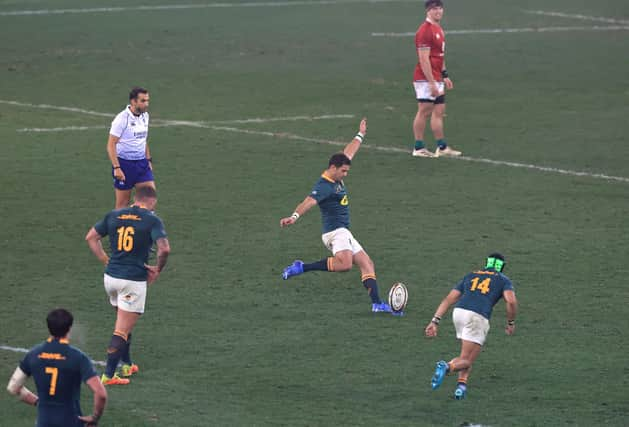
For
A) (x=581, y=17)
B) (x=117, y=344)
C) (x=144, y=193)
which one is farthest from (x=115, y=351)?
(x=581, y=17)

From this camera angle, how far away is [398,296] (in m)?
16.2

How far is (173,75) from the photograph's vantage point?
3192 centimetres

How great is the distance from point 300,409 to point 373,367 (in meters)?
1.53

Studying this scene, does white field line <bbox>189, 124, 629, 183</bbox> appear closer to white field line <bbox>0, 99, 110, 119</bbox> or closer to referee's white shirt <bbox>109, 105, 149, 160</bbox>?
white field line <bbox>0, 99, 110, 119</bbox>

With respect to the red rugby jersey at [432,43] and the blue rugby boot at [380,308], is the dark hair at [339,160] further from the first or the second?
the red rugby jersey at [432,43]

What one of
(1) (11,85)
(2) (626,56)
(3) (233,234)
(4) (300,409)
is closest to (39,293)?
(3) (233,234)

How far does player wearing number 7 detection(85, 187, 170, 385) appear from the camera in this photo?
1362cm

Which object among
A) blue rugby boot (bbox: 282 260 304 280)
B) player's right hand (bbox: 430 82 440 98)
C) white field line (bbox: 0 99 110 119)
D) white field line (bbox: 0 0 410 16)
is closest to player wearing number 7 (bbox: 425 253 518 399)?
blue rugby boot (bbox: 282 260 304 280)

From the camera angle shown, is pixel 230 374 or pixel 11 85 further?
pixel 11 85

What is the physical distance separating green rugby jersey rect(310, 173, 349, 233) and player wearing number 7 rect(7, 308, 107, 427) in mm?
6589

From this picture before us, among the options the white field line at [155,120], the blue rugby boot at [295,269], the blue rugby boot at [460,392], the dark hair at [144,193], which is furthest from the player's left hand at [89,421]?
the white field line at [155,120]

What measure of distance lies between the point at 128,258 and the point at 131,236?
0.87 ft

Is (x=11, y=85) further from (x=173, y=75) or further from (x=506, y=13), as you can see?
(x=506, y=13)

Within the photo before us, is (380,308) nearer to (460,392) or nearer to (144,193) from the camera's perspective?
(460,392)
